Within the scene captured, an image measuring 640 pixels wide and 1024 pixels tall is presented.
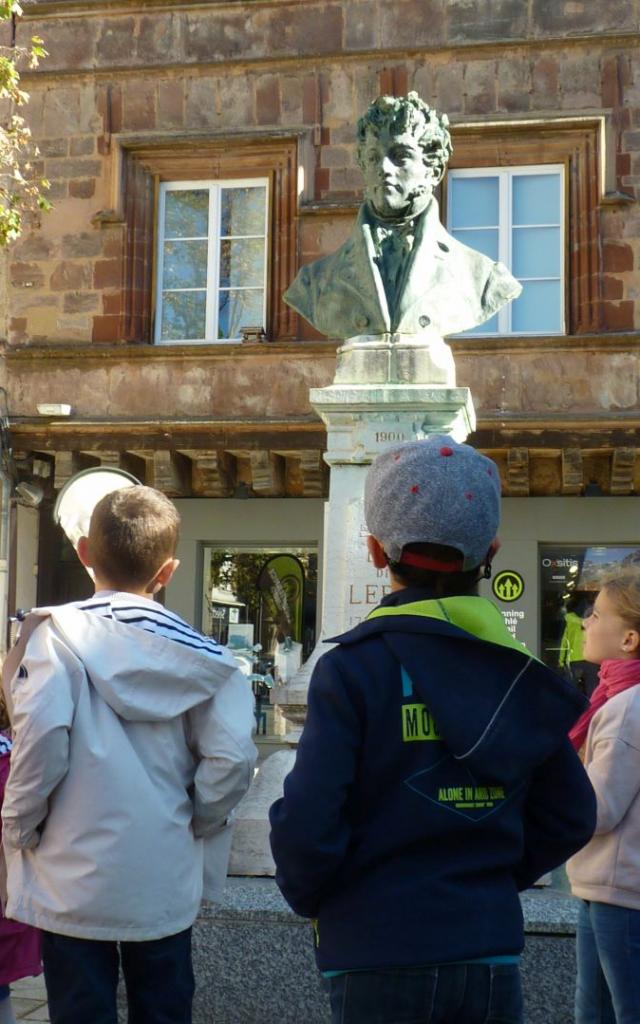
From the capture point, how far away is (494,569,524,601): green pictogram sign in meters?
14.9

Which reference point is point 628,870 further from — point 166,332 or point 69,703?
point 166,332

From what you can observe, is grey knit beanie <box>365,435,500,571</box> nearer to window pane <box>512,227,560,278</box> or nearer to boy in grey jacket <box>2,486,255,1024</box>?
boy in grey jacket <box>2,486,255,1024</box>

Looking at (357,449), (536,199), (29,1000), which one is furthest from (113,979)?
(536,199)

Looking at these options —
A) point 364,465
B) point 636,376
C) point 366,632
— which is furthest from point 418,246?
point 636,376

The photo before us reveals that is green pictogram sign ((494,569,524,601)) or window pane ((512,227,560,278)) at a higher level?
window pane ((512,227,560,278))

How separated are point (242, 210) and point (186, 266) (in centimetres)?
93

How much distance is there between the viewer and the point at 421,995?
209 cm

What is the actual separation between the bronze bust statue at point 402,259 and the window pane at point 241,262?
8.40 m

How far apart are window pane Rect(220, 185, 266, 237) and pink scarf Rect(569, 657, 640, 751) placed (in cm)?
1265

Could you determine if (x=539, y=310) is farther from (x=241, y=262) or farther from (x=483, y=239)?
(x=241, y=262)

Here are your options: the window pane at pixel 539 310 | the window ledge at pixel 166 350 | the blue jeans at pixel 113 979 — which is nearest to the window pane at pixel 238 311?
the window ledge at pixel 166 350

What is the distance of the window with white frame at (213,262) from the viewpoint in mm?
15422

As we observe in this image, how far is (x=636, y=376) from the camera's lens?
14219 millimetres

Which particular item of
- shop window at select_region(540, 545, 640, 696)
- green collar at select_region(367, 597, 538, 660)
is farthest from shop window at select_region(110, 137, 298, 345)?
green collar at select_region(367, 597, 538, 660)
